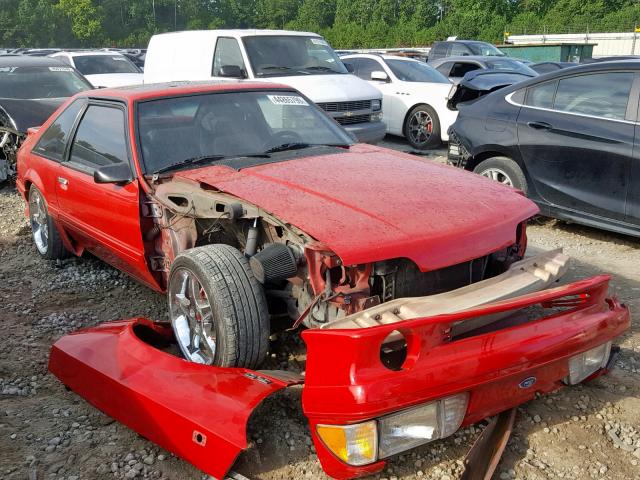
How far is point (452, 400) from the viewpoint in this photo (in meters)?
2.47

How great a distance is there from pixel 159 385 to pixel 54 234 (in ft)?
8.93

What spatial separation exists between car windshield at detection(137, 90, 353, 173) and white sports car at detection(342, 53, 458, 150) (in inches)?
236

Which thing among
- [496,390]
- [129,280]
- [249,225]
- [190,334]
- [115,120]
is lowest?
[129,280]

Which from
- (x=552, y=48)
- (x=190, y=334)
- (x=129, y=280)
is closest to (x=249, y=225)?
(x=190, y=334)

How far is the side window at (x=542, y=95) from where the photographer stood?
5.77m

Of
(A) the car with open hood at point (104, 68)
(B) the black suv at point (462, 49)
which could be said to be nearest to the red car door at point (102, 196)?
(A) the car with open hood at point (104, 68)

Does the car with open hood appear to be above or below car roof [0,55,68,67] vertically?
below

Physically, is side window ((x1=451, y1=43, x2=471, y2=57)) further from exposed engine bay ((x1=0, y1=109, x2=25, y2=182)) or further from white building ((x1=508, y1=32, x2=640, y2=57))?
white building ((x1=508, y1=32, x2=640, y2=57))

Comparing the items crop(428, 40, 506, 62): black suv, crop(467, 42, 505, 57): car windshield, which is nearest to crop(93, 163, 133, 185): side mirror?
crop(428, 40, 506, 62): black suv

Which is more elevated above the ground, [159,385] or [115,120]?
[115,120]

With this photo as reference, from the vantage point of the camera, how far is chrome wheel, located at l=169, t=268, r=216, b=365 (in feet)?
10.8

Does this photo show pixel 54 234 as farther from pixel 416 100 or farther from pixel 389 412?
pixel 416 100

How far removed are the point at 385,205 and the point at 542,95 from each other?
11.4ft

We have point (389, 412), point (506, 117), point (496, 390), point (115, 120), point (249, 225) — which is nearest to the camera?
Result: point (389, 412)
